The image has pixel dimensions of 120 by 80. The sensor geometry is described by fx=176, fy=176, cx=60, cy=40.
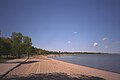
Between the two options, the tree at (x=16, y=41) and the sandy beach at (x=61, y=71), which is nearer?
the sandy beach at (x=61, y=71)

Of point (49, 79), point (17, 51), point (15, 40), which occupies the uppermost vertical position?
point (15, 40)

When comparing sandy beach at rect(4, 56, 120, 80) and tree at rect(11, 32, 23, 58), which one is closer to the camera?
sandy beach at rect(4, 56, 120, 80)

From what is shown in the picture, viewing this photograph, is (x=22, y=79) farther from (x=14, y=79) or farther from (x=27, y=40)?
(x=27, y=40)

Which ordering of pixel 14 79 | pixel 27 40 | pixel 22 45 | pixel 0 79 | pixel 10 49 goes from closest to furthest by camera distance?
1. pixel 0 79
2. pixel 14 79
3. pixel 10 49
4. pixel 22 45
5. pixel 27 40

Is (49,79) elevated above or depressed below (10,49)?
below

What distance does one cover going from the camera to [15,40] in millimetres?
70812

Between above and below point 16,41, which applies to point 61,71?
below

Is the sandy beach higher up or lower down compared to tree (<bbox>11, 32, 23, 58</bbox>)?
lower down

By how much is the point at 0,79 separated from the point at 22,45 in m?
61.9

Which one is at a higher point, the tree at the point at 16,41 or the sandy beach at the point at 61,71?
the tree at the point at 16,41

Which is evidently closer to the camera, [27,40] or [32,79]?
[32,79]

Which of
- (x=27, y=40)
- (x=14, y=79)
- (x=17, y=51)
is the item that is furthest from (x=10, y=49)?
(x=14, y=79)

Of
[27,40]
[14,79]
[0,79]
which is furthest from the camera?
[27,40]

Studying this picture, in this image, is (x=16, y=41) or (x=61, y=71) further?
(x=16, y=41)
